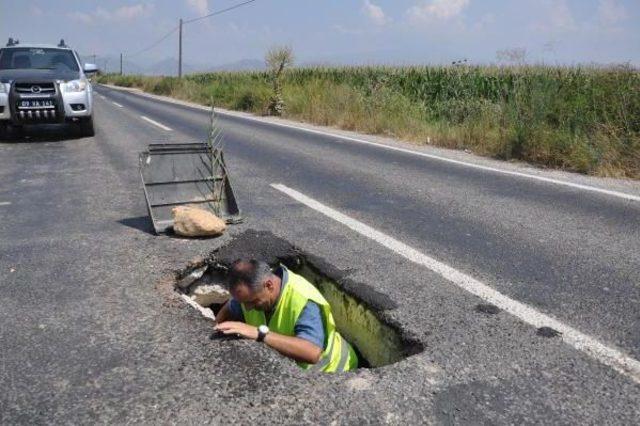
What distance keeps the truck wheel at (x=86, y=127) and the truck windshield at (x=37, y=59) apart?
110cm

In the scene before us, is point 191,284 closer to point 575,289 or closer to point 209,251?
point 209,251

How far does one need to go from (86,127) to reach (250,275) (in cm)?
1002

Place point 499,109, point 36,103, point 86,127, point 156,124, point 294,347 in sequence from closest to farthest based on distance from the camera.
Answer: point 294,347
point 36,103
point 86,127
point 499,109
point 156,124

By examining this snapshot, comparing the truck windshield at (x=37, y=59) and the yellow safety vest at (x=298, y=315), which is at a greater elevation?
the truck windshield at (x=37, y=59)

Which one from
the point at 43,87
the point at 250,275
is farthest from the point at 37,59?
the point at 250,275

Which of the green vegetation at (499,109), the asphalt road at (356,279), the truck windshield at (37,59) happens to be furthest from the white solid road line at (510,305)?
the truck windshield at (37,59)

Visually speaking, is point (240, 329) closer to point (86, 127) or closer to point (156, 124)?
point (86, 127)

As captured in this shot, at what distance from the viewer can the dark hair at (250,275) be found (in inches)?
109

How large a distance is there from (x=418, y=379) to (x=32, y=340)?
1.99 meters

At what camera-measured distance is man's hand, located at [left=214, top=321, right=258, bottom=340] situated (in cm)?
284

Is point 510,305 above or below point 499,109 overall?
below

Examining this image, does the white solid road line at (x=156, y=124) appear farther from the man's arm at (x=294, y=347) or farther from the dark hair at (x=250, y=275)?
the man's arm at (x=294, y=347)

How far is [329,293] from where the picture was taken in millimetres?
3875

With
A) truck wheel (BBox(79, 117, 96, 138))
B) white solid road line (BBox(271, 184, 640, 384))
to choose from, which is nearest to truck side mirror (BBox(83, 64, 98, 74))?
truck wheel (BBox(79, 117, 96, 138))
